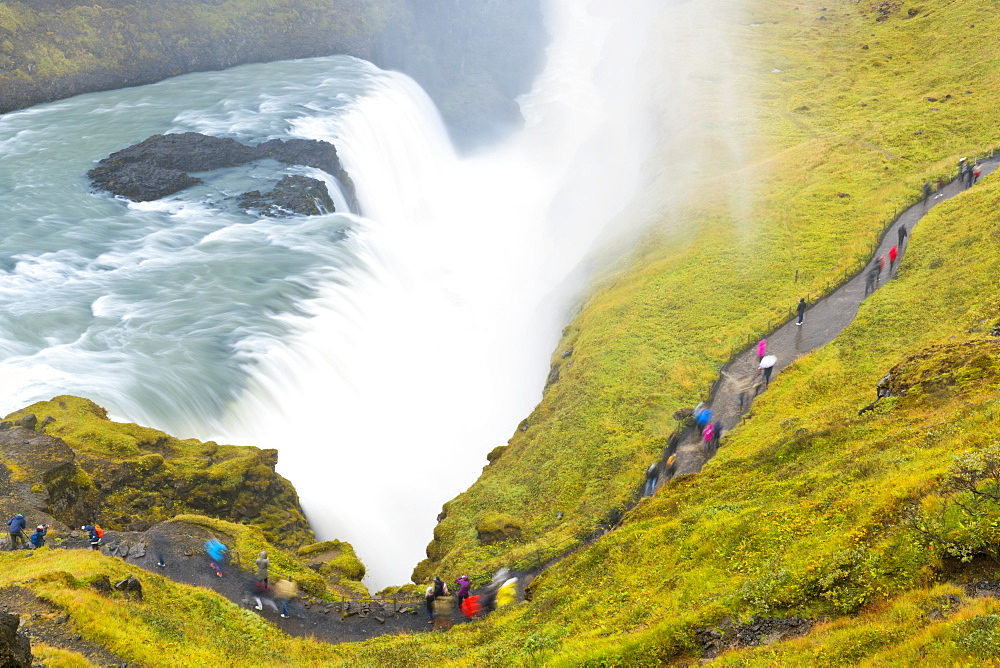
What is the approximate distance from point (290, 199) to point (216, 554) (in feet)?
139

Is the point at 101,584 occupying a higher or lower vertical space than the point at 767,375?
lower

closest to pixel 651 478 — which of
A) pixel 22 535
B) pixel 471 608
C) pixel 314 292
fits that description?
pixel 471 608

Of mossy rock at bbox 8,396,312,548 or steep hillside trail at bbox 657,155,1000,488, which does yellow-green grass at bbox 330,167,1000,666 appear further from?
mossy rock at bbox 8,396,312,548

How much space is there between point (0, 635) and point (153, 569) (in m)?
10.7

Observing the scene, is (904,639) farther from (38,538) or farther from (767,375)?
(38,538)

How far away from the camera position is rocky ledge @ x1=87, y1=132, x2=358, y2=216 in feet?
197

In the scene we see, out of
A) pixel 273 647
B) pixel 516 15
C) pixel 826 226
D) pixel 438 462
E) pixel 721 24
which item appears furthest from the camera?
pixel 516 15

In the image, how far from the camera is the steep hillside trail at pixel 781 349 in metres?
30.0

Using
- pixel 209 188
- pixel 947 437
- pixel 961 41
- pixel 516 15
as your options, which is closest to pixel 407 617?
pixel 947 437

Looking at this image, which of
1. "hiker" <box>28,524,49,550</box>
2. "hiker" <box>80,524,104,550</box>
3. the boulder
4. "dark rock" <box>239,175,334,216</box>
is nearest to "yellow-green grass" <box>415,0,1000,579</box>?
the boulder

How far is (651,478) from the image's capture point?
95.9ft

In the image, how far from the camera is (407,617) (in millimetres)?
24109

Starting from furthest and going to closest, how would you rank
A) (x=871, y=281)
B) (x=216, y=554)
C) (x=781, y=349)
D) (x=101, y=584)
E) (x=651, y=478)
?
(x=871, y=281), (x=781, y=349), (x=651, y=478), (x=216, y=554), (x=101, y=584)

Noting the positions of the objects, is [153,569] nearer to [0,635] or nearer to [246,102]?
[0,635]
